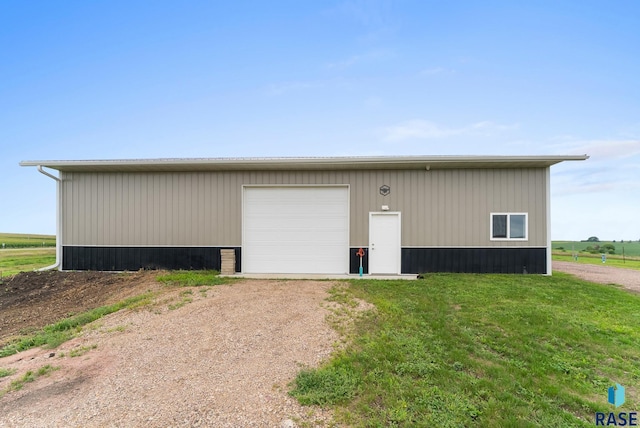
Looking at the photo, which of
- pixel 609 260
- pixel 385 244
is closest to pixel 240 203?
pixel 385 244

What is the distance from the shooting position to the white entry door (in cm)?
916

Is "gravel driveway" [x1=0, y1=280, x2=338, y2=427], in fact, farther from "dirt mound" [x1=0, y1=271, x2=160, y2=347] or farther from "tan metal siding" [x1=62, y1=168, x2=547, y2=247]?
"tan metal siding" [x1=62, y1=168, x2=547, y2=247]

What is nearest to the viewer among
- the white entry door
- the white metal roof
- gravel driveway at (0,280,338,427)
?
gravel driveway at (0,280,338,427)

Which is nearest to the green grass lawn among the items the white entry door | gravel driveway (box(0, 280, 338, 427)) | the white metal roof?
gravel driveway (box(0, 280, 338, 427))

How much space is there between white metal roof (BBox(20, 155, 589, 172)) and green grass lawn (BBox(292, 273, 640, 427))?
387cm

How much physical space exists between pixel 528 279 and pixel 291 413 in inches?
324

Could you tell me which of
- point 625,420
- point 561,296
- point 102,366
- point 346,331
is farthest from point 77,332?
point 561,296

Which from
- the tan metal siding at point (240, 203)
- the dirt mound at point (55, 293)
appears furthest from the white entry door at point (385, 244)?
the dirt mound at point (55, 293)

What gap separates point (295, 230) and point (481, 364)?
21.6ft

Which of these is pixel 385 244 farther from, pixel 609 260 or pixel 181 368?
pixel 609 260

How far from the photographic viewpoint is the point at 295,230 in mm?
9375

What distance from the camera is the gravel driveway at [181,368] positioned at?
2.56 m

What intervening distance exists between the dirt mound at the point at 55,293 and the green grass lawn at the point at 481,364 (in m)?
5.34

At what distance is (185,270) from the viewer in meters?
9.41
